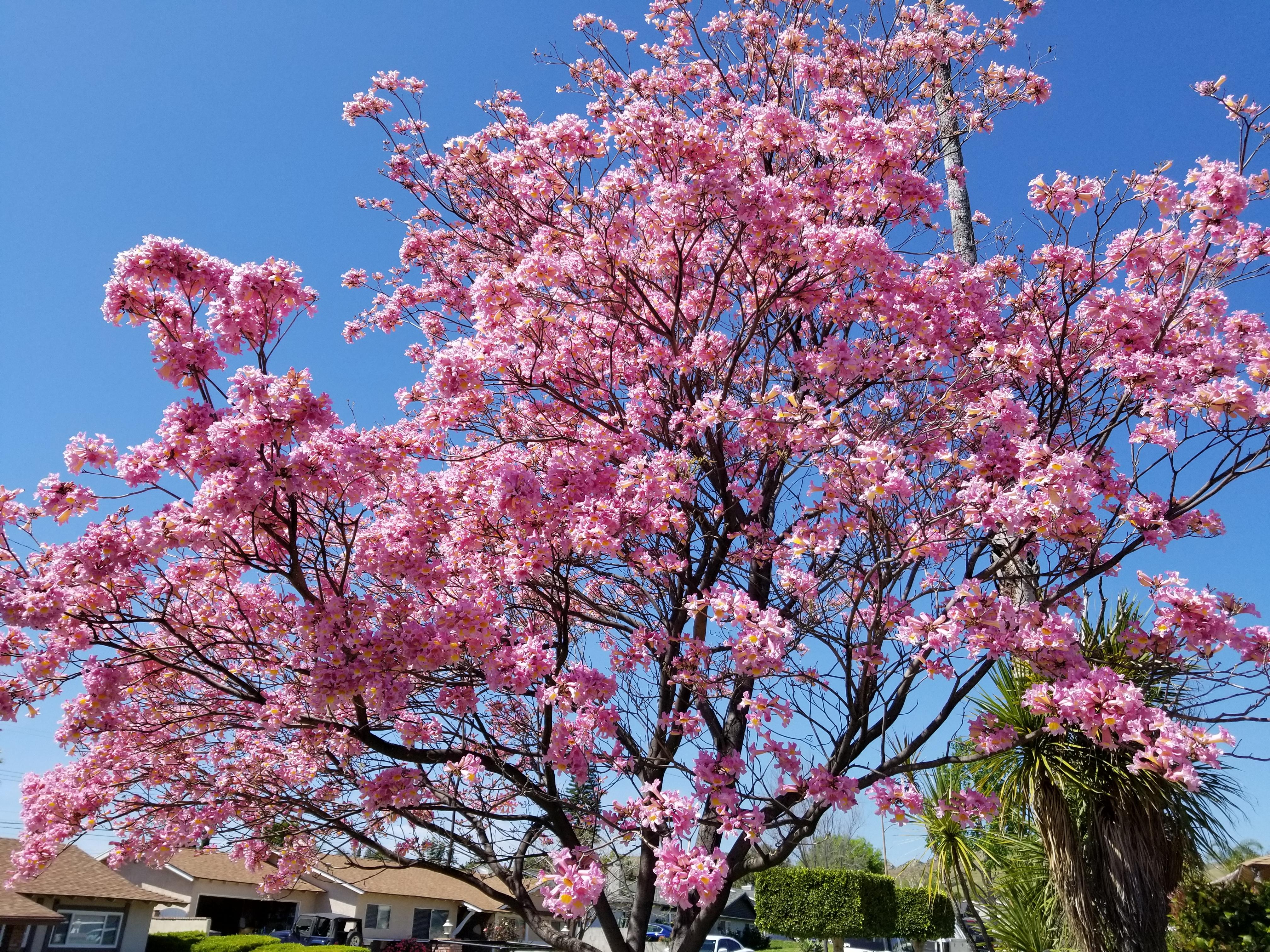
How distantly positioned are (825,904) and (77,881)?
18.5m

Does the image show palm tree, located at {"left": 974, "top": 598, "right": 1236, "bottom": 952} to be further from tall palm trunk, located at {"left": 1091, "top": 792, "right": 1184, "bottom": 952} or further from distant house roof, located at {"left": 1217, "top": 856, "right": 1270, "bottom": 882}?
distant house roof, located at {"left": 1217, "top": 856, "right": 1270, "bottom": 882}

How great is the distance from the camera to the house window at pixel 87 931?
2048cm

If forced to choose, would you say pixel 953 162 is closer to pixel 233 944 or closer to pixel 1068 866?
pixel 1068 866

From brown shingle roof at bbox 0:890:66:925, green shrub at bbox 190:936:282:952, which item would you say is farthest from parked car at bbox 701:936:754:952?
brown shingle roof at bbox 0:890:66:925

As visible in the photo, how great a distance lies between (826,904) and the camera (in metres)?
20.8

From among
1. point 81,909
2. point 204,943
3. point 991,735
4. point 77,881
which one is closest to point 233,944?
point 204,943

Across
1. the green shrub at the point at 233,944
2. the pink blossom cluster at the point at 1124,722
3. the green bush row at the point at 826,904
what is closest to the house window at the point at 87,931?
the green shrub at the point at 233,944

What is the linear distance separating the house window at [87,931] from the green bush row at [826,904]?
16.3 metres

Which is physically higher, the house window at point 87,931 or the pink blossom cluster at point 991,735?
the pink blossom cluster at point 991,735

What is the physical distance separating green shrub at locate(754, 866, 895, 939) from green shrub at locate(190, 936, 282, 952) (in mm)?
12625

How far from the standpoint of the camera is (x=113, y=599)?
17.0ft

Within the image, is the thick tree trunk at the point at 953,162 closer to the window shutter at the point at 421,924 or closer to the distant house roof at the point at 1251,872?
the distant house roof at the point at 1251,872

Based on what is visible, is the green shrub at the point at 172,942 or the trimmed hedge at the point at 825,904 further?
the green shrub at the point at 172,942

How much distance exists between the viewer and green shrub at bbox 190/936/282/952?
2178 centimetres
